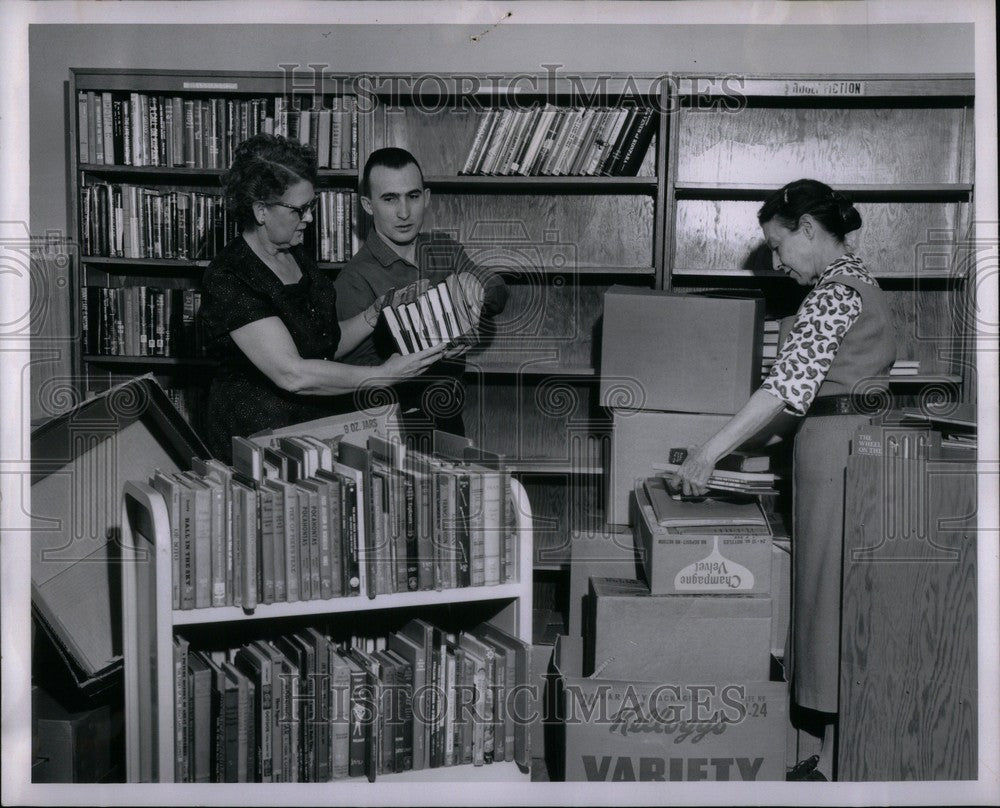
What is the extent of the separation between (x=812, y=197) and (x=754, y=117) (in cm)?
108

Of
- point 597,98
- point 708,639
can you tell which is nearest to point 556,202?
point 597,98

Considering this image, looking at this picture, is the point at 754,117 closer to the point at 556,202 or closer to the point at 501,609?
the point at 556,202

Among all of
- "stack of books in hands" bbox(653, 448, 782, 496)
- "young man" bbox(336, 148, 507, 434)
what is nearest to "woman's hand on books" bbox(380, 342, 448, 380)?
"young man" bbox(336, 148, 507, 434)

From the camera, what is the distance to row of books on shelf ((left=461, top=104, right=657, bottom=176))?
297cm

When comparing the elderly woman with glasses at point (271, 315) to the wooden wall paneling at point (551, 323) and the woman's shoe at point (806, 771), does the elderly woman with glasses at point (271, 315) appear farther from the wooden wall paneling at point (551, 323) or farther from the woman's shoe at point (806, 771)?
the woman's shoe at point (806, 771)

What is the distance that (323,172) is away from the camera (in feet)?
9.75

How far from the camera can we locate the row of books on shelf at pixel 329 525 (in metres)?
1.64

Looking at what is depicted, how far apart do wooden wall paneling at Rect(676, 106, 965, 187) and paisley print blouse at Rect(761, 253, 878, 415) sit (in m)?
1.19

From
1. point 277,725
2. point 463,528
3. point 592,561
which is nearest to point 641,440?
point 592,561

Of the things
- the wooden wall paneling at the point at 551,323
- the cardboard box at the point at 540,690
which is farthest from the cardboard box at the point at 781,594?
the wooden wall paneling at the point at 551,323

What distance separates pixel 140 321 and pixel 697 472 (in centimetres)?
195

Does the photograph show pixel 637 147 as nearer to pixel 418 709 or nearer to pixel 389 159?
pixel 389 159

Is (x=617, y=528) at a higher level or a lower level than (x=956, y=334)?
lower

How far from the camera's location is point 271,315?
214 cm
